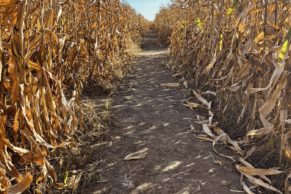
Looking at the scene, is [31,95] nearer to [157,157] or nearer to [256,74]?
[157,157]

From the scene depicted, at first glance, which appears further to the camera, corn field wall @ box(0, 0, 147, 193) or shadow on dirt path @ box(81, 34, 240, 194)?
shadow on dirt path @ box(81, 34, 240, 194)

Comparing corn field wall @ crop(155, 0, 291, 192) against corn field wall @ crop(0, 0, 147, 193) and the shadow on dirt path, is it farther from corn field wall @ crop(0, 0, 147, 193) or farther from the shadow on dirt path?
corn field wall @ crop(0, 0, 147, 193)

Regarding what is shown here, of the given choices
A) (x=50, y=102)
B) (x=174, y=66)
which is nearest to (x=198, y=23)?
(x=174, y=66)

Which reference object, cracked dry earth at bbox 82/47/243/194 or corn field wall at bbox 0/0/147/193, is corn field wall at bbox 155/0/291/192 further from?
corn field wall at bbox 0/0/147/193

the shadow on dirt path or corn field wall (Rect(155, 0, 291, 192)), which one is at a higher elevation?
corn field wall (Rect(155, 0, 291, 192))

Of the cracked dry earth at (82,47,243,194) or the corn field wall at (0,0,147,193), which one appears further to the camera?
the cracked dry earth at (82,47,243,194)

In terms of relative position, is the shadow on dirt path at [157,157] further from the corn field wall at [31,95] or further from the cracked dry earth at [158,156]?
the corn field wall at [31,95]

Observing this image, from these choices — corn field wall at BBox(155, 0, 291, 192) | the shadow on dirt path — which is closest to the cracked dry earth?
the shadow on dirt path

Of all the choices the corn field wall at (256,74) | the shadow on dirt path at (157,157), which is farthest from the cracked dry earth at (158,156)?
the corn field wall at (256,74)

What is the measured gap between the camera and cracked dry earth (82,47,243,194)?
2066mm

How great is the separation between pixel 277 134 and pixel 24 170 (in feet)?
5.26

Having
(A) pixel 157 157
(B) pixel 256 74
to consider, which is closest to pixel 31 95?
(A) pixel 157 157

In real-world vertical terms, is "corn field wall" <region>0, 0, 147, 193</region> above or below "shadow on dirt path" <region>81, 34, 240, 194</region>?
above

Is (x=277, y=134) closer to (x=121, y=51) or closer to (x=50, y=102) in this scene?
(x=50, y=102)
